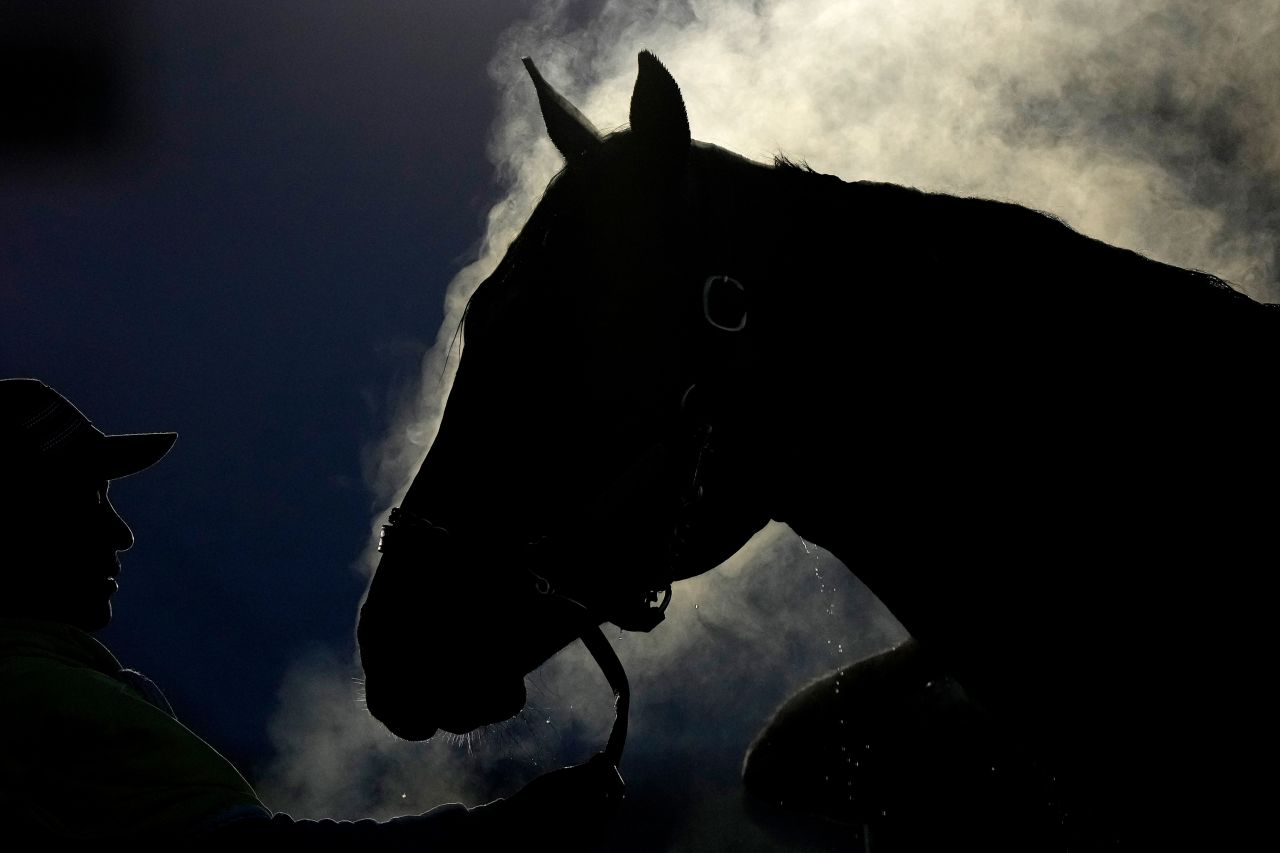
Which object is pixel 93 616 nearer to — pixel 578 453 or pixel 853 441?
pixel 578 453

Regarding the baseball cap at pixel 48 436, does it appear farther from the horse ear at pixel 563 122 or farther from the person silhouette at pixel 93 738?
the horse ear at pixel 563 122

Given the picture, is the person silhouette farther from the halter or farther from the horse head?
the horse head

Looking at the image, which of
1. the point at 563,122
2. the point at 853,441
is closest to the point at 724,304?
the point at 853,441

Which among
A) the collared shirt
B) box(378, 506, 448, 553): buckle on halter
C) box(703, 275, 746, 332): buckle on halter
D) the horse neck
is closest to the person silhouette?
the collared shirt

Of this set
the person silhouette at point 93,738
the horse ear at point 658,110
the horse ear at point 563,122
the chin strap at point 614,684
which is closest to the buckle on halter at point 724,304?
the horse ear at point 658,110

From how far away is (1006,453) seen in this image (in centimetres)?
173

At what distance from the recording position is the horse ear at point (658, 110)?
1.73 meters

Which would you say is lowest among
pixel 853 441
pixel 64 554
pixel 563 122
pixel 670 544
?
pixel 64 554

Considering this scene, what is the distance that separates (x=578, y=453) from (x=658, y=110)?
2.54 feet

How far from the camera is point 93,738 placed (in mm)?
1328

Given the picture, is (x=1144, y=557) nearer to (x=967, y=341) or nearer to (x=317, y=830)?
(x=967, y=341)

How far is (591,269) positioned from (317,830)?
4.12 ft

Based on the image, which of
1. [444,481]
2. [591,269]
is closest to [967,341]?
[591,269]

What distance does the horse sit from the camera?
1.60 m
